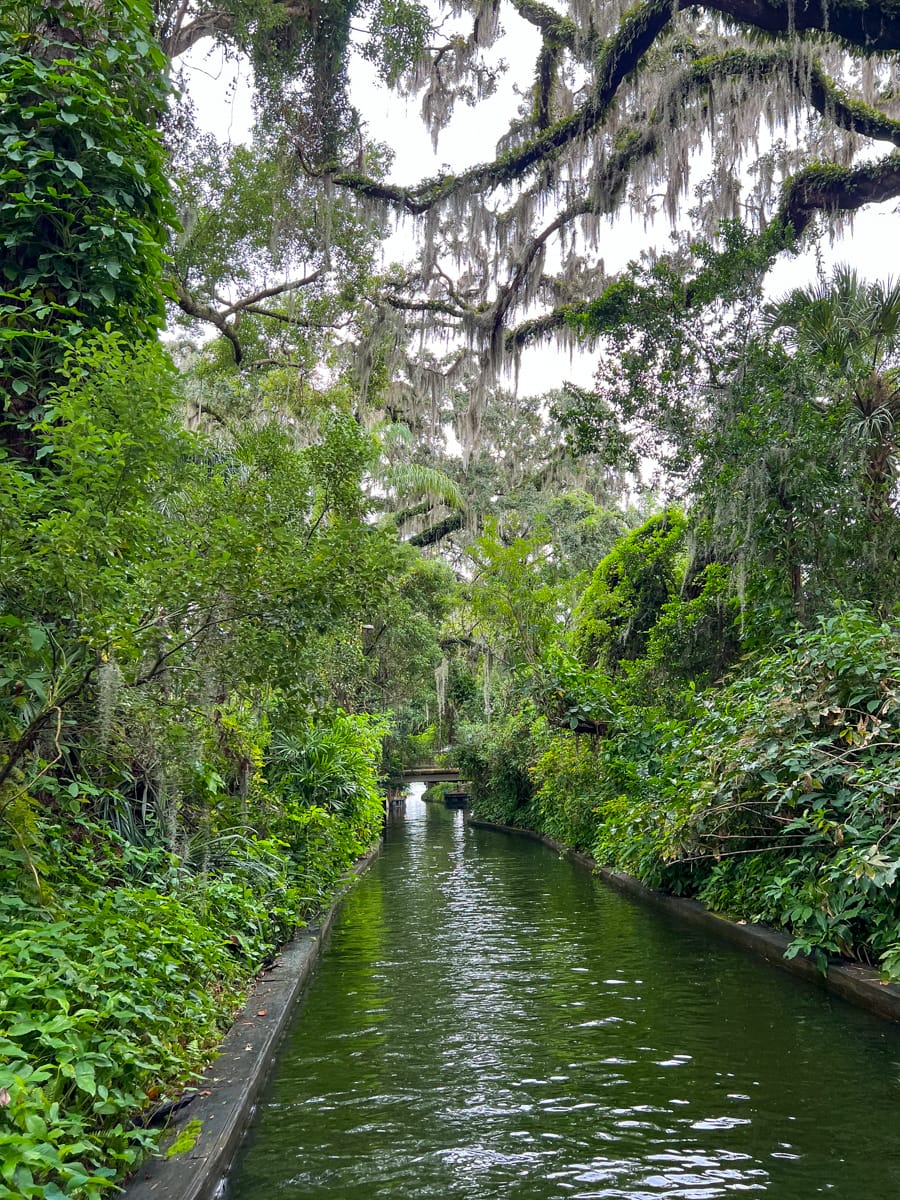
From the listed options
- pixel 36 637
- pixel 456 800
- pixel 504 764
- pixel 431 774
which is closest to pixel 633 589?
pixel 504 764

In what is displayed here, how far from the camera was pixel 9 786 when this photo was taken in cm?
434

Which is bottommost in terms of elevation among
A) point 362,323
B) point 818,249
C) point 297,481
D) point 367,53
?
point 297,481

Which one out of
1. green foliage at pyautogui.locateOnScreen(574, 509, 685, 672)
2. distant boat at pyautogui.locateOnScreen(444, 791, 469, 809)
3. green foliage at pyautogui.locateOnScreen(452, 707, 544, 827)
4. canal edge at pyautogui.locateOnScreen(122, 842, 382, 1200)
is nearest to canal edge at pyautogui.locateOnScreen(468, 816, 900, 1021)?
canal edge at pyautogui.locateOnScreen(122, 842, 382, 1200)

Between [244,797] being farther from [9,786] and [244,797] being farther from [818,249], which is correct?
[818,249]

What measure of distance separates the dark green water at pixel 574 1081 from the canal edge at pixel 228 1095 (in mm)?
127

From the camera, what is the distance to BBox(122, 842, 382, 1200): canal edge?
10.8 ft

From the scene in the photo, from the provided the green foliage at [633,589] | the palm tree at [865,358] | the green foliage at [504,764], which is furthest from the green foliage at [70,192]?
the green foliage at [504,764]

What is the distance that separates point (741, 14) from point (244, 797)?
8869 millimetres

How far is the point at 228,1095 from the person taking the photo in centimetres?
422

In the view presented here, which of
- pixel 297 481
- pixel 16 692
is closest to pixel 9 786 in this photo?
pixel 16 692

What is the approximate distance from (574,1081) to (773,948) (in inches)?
130

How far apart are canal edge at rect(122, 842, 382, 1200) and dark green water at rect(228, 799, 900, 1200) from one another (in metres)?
0.13

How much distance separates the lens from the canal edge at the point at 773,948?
5.69 m

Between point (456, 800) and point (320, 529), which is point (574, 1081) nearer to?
point (320, 529)
